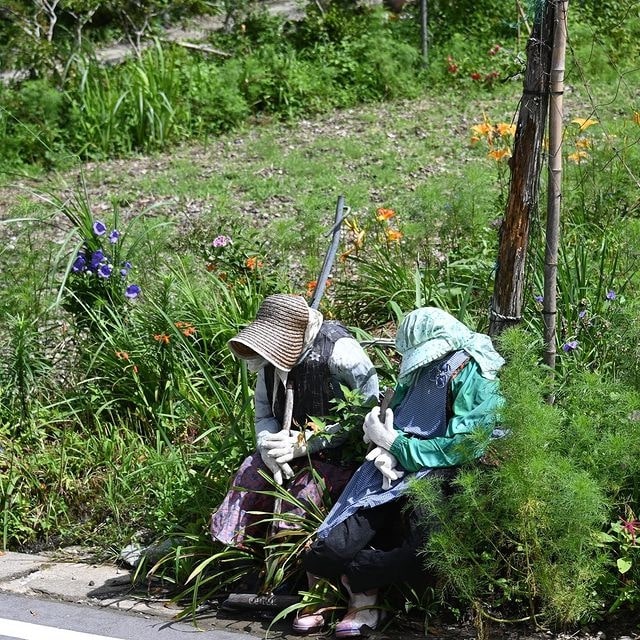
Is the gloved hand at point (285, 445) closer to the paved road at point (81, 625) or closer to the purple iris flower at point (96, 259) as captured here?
the paved road at point (81, 625)

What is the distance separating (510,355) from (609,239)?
2094 mm

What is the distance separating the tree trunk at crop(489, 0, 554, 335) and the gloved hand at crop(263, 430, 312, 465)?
3.08ft

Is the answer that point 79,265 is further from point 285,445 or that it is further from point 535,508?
point 535,508

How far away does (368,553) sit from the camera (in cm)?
415

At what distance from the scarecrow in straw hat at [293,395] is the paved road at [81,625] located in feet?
1.27

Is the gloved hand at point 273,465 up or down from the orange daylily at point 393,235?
down

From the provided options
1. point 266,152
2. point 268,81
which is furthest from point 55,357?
point 268,81

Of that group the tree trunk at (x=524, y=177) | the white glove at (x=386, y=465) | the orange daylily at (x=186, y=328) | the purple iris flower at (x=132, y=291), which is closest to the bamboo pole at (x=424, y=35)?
the purple iris flower at (x=132, y=291)

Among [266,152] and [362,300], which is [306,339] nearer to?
[362,300]

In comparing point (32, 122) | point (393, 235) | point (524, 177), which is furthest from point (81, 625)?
point (32, 122)

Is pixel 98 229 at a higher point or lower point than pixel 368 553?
higher

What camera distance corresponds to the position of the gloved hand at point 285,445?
4523mm

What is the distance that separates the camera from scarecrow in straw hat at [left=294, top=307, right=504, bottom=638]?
162 inches

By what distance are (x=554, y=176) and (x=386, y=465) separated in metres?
1.38
